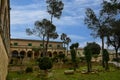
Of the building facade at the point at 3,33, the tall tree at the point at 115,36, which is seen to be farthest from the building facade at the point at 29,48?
the building facade at the point at 3,33

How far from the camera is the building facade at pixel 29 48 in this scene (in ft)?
277

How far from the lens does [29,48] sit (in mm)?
86688

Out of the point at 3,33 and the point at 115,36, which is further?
the point at 115,36

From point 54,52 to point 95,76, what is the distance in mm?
56732

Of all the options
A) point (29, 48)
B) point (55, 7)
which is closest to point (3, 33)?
point (55, 7)

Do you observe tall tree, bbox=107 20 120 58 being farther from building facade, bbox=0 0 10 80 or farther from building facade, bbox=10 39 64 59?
building facade, bbox=0 0 10 80

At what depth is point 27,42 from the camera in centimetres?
9056

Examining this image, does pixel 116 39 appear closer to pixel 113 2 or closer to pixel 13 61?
pixel 13 61

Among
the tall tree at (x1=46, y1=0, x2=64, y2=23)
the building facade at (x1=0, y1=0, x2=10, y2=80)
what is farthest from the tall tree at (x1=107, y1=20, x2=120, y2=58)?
the building facade at (x1=0, y1=0, x2=10, y2=80)

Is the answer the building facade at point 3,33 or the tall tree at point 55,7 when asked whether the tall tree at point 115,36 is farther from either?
the building facade at point 3,33

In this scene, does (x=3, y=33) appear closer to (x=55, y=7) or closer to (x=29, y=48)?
(x=55, y=7)

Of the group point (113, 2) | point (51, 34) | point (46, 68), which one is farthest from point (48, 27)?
point (113, 2)

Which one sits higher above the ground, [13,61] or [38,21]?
[38,21]

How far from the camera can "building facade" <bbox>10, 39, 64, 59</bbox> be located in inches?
3320
